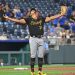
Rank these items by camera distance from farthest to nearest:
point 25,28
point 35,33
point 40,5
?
point 40,5
point 25,28
point 35,33

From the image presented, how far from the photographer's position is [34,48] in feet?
33.9

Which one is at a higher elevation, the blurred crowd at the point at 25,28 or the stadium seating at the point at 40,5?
the stadium seating at the point at 40,5

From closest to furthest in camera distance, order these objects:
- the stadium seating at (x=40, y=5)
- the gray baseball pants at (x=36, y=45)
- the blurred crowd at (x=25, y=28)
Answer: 1. the gray baseball pants at (x=36, y=45)
2. the blurred crowd at (x=25, y=28)
3. the stadium seating at (x=40, y=5)

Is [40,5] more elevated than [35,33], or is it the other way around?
[40,5]

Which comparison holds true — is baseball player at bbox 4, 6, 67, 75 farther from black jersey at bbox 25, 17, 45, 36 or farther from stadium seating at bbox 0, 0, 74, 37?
stadium seating at bbox 0, 0, 74, 37

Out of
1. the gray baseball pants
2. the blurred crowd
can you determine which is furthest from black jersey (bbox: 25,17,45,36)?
the blurred crowd

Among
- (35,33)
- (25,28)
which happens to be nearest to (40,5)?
(25,28)

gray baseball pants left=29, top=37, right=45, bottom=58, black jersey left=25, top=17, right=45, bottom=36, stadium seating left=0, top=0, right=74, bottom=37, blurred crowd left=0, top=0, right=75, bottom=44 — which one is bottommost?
gray baseball pants left=29, top=37, right=45, bottom=58

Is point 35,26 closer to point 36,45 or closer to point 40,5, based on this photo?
point 36,45

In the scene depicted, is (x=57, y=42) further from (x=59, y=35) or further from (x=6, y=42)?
(x=6, y=42)

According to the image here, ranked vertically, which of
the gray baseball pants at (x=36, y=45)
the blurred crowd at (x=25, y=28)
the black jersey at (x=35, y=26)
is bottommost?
the gray baseball pants at (x=36, y=45)

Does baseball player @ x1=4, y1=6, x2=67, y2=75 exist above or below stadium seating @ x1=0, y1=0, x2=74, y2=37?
below

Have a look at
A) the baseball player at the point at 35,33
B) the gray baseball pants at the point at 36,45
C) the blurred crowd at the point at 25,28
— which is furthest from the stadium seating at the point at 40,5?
the gray baseball pants at the point at 36,45

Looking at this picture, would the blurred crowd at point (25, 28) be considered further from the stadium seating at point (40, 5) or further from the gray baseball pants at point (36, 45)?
the gray baseball pants at point (36, 45)
